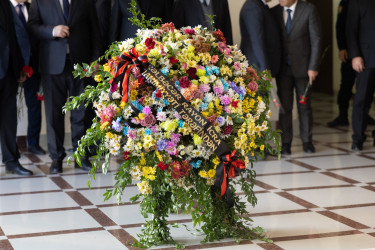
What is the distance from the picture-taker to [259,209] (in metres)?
4.88

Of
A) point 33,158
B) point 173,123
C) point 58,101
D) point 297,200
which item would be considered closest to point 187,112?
point 173,123

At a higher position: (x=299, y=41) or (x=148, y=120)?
(x=299, y=41)

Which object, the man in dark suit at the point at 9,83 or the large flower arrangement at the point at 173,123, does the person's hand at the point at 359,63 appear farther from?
the large flower arrangement at the point at 173,123

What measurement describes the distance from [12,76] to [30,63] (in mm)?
552

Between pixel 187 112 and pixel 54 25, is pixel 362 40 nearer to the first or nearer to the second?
pixel 54 25

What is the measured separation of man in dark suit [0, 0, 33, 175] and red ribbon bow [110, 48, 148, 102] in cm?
257

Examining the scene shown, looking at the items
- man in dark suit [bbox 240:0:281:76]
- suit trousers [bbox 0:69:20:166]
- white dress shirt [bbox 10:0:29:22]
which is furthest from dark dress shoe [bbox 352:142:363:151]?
white dress shirt [bbox 10:0:29:22]

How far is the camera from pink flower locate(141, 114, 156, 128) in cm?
374

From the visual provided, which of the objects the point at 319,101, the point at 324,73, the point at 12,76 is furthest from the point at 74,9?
the point at 324,73

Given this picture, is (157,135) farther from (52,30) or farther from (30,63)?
(30,63)

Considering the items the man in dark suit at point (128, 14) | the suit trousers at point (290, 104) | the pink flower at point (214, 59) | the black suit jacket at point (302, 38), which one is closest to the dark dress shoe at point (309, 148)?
the suit trousers at point (290, 104)

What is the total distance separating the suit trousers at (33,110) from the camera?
7270 millimetres

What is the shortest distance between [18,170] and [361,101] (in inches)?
136

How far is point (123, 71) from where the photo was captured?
3.81 metres
